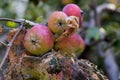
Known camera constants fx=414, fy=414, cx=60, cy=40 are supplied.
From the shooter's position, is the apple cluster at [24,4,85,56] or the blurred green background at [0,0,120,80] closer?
the apple cluster at [24,4,85,56]

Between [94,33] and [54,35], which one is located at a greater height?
[54,35]

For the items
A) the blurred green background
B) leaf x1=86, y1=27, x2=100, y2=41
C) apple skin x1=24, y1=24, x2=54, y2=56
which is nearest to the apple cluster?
apple skin x1=24, y1=24, x2=54, y2=56

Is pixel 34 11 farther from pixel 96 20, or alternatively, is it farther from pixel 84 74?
pixel 84 74

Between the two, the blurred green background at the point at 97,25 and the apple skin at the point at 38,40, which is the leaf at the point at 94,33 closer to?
the blurred green background at the point at 97,25

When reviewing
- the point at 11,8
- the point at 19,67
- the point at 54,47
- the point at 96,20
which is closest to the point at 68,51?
the point at 54,47

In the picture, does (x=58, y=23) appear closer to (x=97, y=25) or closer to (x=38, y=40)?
(x=38, y=40)

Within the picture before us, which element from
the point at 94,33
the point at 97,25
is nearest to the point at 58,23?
the point at 94,33

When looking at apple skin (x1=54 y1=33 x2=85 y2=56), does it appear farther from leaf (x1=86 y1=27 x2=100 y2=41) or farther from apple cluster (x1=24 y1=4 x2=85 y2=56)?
leaf (x1=86 y1=27 x2=100 y2=41)
